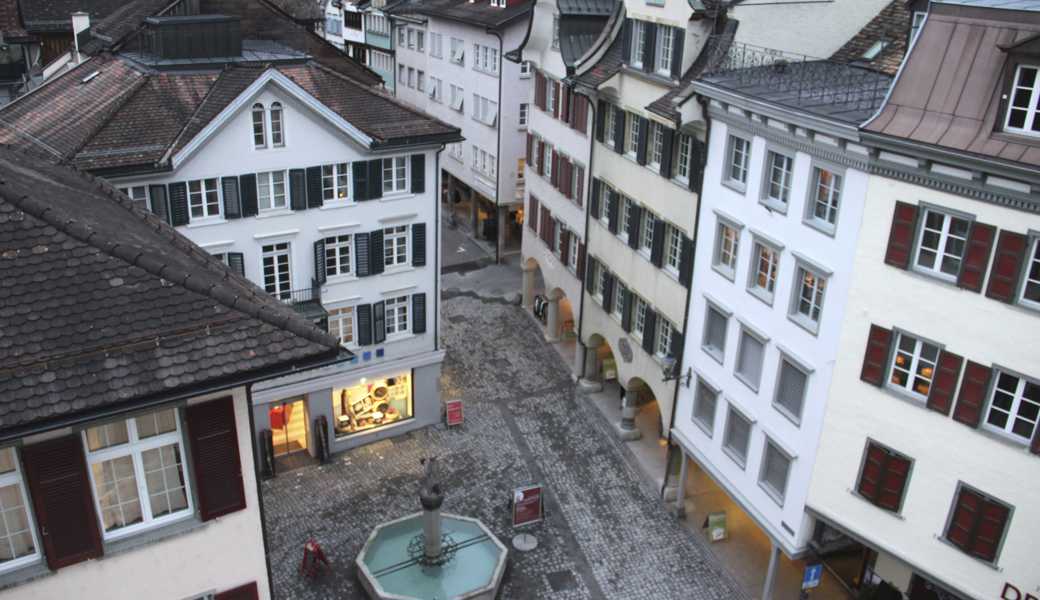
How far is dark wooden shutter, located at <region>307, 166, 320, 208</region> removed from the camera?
3516cm

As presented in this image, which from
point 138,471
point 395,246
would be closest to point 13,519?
point 138,471

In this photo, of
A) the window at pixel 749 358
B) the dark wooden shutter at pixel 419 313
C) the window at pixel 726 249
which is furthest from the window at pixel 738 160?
the dark wooden shutter at pixel 419 313

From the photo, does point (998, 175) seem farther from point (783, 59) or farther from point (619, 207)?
point (619, 207)

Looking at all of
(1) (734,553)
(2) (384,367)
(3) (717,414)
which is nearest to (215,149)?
(2) (384,367)

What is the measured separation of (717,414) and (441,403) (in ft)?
48.8

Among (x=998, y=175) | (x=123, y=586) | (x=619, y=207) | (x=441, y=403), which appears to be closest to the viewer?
(x=123, y=586)

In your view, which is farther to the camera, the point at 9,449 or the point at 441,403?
the point at 441,403

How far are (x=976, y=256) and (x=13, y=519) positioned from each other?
856 inches

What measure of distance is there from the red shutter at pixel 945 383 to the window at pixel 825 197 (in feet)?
15.8

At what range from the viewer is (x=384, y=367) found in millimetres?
39562

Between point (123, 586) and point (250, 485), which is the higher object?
point (250, 485)

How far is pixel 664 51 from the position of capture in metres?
34.2

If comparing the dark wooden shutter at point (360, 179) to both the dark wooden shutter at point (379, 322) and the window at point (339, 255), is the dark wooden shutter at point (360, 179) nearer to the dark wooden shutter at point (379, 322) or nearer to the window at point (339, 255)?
the window at point (339, 255)

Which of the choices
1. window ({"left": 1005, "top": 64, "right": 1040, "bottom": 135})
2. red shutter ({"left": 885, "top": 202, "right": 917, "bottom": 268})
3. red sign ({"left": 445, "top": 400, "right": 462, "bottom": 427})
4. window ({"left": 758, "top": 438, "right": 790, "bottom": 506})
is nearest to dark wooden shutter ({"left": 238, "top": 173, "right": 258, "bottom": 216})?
red sign ({"left": 445, "top": 400, "right": 462, "bottom": 427})
